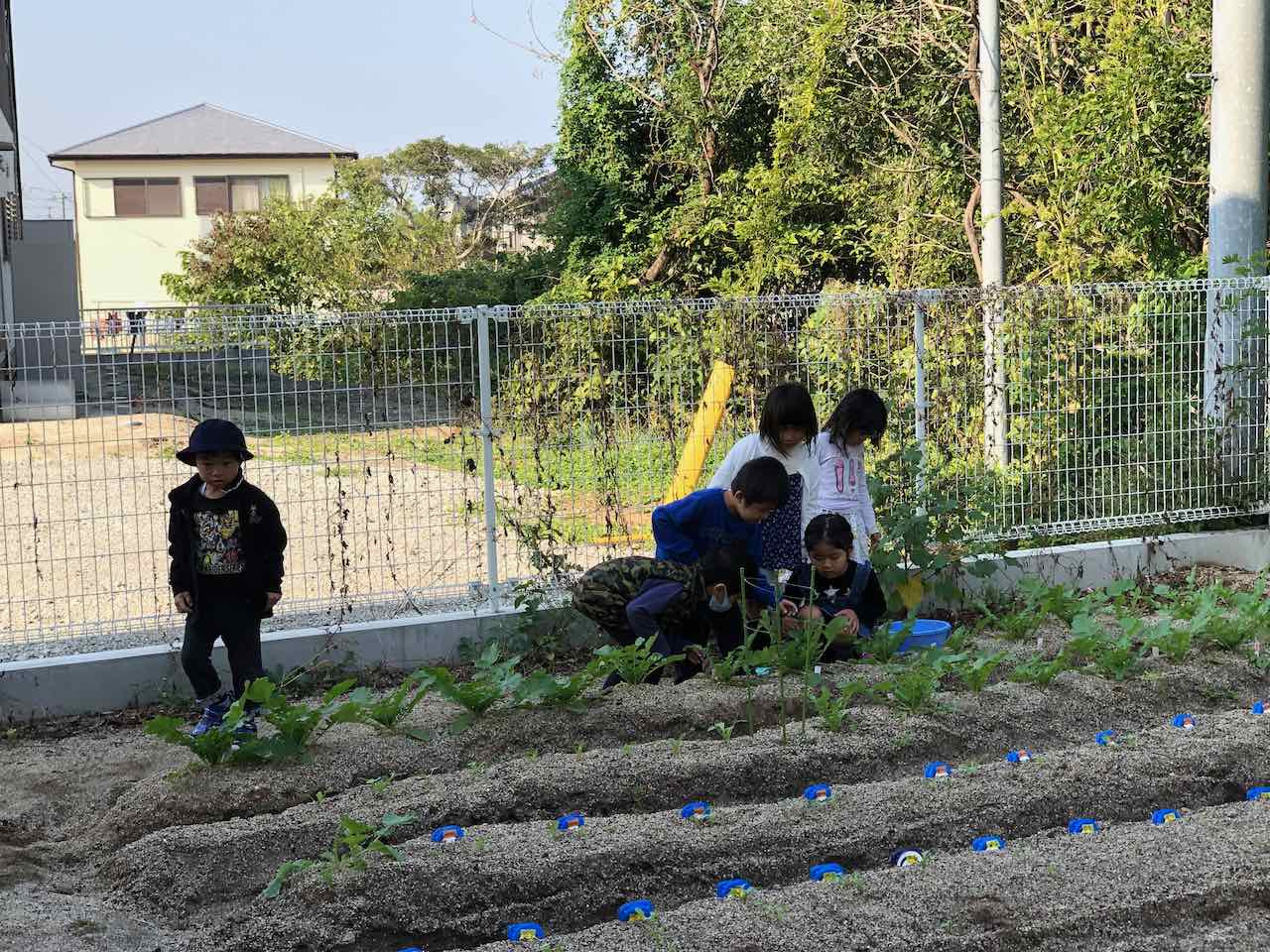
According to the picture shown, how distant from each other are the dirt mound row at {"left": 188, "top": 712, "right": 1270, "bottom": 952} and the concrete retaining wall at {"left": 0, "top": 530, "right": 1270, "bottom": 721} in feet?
7.89

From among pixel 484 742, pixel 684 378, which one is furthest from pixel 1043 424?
pixel 484 742

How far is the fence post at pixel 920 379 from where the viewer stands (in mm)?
7391

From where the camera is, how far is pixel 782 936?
306 centimetres

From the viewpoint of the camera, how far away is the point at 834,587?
5676 mm

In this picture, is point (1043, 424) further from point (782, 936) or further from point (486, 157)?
point (486, 157)

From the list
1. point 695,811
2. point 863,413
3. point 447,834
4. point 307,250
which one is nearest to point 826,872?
point 695,811

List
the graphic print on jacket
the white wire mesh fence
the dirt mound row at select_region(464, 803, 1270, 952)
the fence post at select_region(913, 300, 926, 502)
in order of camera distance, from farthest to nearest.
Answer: the fence post at select_region(913, 300, 926, 502) < the white wire mesh fence < the graphic print on jacket < the dirt mound row at select_region(464, 803, 1270, 952)

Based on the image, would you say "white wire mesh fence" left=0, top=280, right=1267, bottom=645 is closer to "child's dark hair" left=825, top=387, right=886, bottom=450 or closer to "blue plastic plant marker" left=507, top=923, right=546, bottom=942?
"child's dark hair" left=825, top=387, right=886, bottom=450

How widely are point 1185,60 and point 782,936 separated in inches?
344

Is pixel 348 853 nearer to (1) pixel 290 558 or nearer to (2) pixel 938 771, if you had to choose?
(2) pixel 938 771

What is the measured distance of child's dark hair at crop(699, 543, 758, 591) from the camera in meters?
5.28

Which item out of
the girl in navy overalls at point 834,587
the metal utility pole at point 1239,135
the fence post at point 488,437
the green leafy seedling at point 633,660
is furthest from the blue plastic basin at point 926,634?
the metal utility pole at point 1239,135

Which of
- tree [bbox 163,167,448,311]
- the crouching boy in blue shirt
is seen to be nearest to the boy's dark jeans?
the crouching boy in blue shirt

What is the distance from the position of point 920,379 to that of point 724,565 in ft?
8.66
